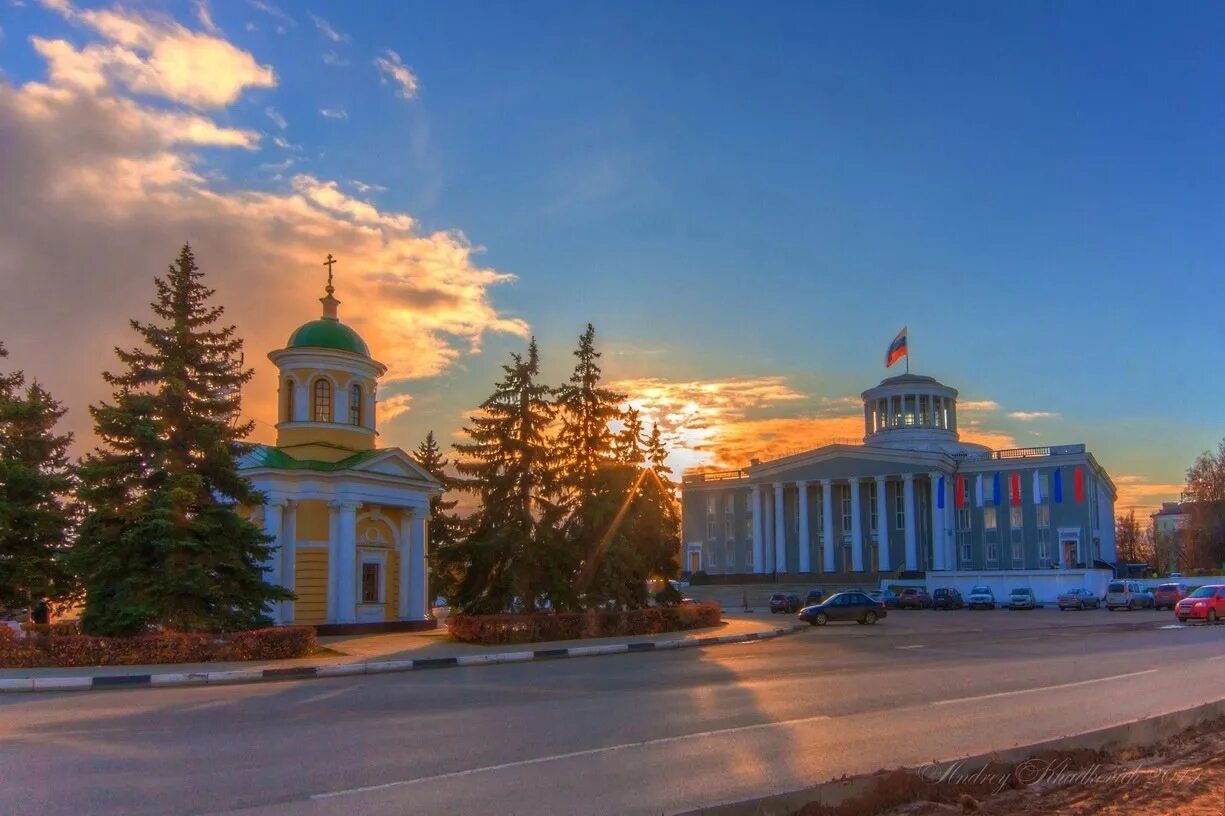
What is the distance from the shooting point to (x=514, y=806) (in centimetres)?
723

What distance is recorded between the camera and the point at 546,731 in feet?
35.6

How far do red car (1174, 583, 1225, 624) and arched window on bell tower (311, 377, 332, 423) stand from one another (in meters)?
31.9

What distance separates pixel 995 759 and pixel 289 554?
27374mm

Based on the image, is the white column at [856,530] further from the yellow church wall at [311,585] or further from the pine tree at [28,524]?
the pine tree at [28,524]

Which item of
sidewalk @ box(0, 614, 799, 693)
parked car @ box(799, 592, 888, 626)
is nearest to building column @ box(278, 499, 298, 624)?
sidewalk @ box(0, 614, 799, 693)

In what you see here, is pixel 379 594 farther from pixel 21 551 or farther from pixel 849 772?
pixel 849 772

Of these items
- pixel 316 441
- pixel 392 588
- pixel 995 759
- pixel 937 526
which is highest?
pixel 316 441

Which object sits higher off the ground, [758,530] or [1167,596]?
[758,530]

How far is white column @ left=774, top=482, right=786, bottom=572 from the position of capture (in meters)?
90.2

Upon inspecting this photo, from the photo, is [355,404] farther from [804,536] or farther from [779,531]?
[779,531]

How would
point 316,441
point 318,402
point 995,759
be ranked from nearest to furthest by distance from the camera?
point 995,759 < point 316,441 < point 318,402

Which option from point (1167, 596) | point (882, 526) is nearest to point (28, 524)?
point (1167, 596)

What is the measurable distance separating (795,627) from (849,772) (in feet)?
99.9

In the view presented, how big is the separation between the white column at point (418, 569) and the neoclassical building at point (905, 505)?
54220 millimetres
